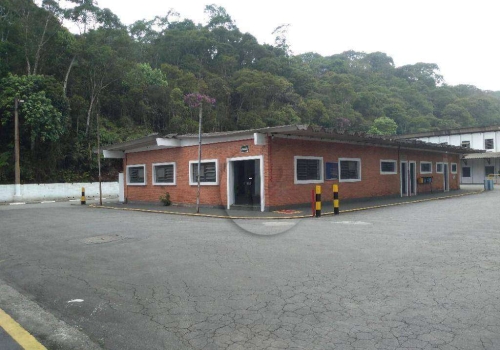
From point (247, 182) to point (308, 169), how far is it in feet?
8.79

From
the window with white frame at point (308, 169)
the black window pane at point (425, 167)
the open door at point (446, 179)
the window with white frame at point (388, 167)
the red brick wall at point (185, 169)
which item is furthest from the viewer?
the open door at point (446, 179)

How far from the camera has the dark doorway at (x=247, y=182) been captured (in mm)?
15766

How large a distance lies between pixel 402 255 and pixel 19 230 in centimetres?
995

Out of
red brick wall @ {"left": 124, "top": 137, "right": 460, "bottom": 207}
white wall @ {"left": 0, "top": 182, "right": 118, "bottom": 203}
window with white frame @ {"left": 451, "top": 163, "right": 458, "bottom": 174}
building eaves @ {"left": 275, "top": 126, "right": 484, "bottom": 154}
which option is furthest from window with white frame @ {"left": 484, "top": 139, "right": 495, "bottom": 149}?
white wall @ {"left": 0, "top": 182, "right": 118, "bottom": 203}

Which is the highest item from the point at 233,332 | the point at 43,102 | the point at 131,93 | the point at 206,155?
the point at 131,93

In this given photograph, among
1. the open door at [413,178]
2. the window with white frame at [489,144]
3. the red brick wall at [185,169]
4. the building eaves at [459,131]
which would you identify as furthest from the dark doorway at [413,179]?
the window with white frame at [489,144]

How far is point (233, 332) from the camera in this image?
359 cm

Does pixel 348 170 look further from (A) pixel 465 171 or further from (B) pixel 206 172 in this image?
(A) pixel 465 171

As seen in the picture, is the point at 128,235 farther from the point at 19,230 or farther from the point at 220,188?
the point at 220,188

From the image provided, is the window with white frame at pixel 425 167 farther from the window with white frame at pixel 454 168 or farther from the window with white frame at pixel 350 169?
the window with white frame at pixel 350 169

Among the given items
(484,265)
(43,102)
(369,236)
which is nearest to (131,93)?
(43,102)

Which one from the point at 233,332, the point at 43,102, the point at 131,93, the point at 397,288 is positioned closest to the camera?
the point at 233,332

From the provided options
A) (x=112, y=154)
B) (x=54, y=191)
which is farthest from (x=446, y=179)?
(x=54, y=191)

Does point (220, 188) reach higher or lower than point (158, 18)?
lower
